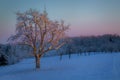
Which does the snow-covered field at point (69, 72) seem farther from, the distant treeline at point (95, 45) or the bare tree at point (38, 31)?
the distant treeline at point (95, 45)

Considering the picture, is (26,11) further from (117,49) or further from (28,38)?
(117,49)

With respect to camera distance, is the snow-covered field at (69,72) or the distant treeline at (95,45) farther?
the distant treeline at (95,45)

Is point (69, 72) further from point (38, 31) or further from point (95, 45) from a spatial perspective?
point (95, 45)

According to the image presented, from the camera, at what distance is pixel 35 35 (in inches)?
1147

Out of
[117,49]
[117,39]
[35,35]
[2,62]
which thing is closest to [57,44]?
[35,35]

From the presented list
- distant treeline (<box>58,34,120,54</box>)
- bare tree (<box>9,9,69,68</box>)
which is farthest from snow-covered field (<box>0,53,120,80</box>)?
distant treeline (<box>58,34,120,54</box>)

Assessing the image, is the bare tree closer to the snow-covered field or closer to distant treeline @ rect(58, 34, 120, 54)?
the snow-covered field

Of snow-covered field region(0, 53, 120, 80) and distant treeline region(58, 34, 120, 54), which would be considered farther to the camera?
distant treeline region(58, 34, 120, 54)

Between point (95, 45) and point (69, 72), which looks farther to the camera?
point (95, 45)

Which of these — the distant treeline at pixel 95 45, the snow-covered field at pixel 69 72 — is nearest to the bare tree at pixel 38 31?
the snow-covered field at pixel 69 72

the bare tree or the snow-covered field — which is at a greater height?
the bare tree

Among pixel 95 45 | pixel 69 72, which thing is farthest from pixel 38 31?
pixel 95 45

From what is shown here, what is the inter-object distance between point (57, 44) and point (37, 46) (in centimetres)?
248

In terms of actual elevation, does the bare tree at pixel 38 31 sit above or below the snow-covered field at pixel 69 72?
above
